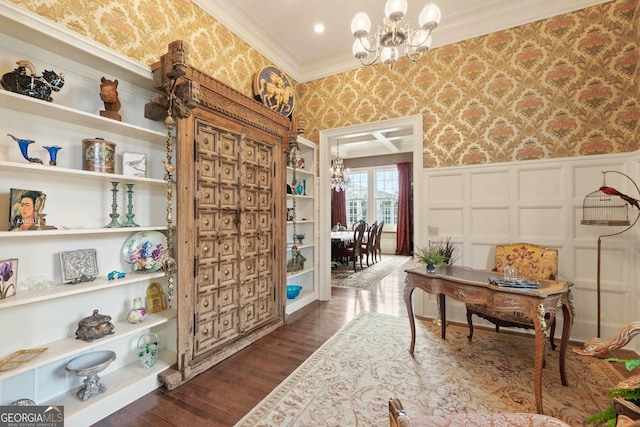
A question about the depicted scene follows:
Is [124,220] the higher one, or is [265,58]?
[265,58]

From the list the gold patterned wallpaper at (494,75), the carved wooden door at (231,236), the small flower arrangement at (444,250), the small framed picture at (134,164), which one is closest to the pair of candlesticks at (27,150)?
the small framed picture at (134,164)

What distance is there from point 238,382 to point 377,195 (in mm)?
7873

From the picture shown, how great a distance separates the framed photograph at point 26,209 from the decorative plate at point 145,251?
59cm

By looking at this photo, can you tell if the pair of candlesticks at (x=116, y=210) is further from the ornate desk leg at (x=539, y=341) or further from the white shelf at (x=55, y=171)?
the ornate desk leg at (x=539, y=341)

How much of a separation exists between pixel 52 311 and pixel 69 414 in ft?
2.12

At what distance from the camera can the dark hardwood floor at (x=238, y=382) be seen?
69.7 inches

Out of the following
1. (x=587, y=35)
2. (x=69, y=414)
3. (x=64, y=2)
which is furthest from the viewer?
(x=587, y=35)

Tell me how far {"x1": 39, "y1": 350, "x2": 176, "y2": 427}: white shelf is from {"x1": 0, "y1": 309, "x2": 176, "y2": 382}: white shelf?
0.34 metres

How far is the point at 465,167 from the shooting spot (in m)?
3.33

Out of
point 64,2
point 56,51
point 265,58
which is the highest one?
point 265,58

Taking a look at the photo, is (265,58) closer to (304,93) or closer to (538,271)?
(304,93)

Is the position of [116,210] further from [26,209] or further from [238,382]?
[238,382]

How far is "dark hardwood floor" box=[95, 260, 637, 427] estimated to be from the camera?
177cm

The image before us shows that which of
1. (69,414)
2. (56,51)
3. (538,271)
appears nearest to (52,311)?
(69,414)
